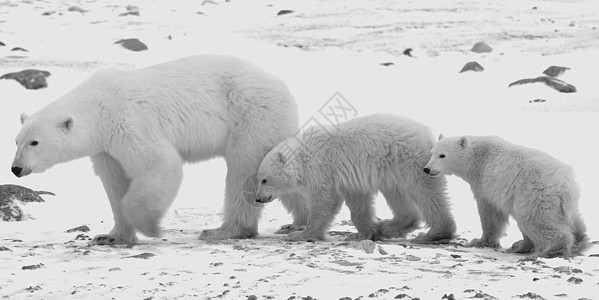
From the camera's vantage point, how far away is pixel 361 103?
54.7 feet

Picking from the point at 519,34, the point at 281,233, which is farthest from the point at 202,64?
the point at 519,34

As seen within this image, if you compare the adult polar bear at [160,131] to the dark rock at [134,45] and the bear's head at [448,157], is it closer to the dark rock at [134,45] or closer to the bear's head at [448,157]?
the bear's head at [448,157]

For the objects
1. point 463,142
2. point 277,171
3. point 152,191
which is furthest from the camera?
point 277,171

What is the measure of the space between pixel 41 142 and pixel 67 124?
0.87ft

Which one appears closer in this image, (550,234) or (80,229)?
(550,234)

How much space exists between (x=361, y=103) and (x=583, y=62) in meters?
7.46

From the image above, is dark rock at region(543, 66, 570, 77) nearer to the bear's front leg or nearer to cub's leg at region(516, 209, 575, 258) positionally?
the bear's front leg

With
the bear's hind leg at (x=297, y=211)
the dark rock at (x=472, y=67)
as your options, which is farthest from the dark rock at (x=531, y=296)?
the dark rock at (x=472, y=67)

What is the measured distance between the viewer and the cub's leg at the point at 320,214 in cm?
793

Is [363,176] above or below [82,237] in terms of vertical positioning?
above

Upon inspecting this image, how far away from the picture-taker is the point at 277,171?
806 cm

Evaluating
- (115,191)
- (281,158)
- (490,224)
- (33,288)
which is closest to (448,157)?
(490,224)

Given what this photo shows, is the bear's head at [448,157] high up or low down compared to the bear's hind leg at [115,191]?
up

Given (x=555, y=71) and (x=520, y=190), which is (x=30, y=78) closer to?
(x=555, y=71)
